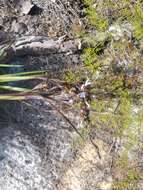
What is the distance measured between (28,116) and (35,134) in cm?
11

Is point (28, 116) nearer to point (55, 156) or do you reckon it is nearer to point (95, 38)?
point (55, 156)

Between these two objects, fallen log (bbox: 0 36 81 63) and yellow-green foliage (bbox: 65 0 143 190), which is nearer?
yellow-green foliage (bbox: 65 0 143 190)

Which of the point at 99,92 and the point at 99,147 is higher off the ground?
the point at 99,92

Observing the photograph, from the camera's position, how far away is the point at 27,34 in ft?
8.46

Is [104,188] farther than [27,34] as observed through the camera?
No

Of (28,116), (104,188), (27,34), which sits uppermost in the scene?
(27,34)

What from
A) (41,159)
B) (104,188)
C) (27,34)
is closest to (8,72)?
(27,34)

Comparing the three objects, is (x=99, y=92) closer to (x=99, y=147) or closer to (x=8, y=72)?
(x=99, y=147)

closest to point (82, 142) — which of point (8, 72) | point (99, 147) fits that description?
point (99, 147)

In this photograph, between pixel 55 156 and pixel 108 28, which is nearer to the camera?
pixel 55 156

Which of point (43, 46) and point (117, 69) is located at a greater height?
point (43, 46)

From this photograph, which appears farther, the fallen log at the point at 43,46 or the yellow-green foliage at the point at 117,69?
the fallen log at the point at 43,46

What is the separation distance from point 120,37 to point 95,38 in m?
0.14

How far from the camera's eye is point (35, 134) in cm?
242
